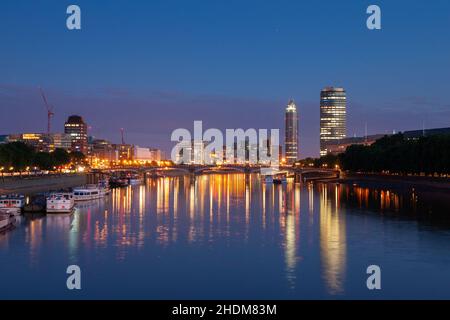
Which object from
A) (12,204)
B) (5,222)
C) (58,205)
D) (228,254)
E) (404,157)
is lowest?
(228,254)

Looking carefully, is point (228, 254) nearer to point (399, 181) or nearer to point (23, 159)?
point (23, 159)

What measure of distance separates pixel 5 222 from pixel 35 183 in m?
48.2

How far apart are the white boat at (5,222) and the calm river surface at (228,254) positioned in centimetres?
72

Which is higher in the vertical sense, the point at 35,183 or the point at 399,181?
the point at 35,183

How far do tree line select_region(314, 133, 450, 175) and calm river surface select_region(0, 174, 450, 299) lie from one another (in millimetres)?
31097

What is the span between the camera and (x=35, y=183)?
293ft

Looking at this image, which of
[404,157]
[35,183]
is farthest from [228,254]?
[404,157]

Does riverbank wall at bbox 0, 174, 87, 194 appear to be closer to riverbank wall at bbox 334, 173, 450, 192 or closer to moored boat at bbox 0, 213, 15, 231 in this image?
moored boat at bbox 0, 213, 15, 231

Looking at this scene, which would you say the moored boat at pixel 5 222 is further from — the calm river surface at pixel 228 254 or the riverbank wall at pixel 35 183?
the riverbank wall at pixel 35 183

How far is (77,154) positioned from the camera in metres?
168

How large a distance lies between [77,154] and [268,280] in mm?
146840

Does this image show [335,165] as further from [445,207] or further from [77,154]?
[445,207]
